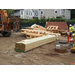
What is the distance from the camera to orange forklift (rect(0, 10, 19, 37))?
13.2 meters

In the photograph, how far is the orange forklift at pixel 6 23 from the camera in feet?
43.3

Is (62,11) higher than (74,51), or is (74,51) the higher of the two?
(62,11)

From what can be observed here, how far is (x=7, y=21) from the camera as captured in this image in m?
13.6

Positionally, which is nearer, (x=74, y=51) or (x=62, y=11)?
(x=74, y=51)

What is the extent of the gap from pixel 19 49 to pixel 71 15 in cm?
3877

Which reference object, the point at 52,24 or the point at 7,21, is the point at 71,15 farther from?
the point at 7,21

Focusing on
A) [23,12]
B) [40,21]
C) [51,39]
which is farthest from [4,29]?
[23,12]

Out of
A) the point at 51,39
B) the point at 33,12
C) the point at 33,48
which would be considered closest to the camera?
the point at 33,48

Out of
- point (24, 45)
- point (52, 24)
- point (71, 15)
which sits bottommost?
point (24, 45)

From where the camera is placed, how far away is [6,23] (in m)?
13.5

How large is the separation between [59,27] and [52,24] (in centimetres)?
154

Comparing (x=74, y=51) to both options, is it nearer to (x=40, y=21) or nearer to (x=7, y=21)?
(x=7, y=21)

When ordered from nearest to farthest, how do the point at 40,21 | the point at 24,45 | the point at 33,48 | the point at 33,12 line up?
the point at 24,45
the point at 33,48
the point at 40,21
the point at 33,12

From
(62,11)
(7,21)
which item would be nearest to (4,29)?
(7,21)
